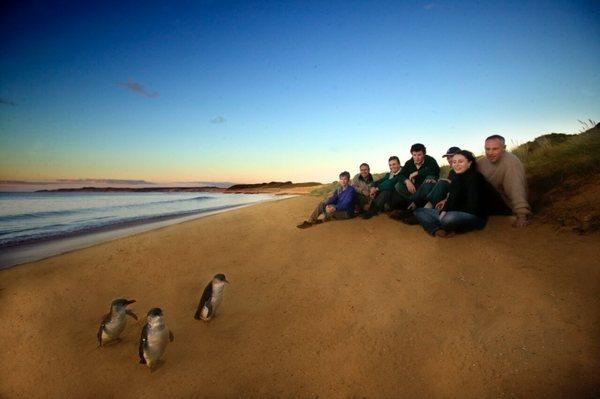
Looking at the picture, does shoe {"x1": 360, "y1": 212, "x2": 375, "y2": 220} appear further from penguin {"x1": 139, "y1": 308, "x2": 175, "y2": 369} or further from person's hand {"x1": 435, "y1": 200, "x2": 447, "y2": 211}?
penguin {"x1": 139, "y1": 308, "x2": 175, "y2": 369}

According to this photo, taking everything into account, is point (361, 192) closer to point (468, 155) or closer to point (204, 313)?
point (468, 155)

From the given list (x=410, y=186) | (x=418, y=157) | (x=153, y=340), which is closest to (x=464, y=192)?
(x=410, y=186)

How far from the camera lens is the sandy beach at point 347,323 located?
2.82 metres

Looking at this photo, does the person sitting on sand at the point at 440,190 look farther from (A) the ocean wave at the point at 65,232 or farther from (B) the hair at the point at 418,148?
(A) the ocean wave at the point at 65,232

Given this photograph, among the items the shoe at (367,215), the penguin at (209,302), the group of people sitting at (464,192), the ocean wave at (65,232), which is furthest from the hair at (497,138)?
the ocean wave at (65,232)

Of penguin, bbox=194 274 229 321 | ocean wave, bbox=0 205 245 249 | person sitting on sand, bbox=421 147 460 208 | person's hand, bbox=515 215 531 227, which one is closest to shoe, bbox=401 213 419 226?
person sitting on sand, bbox=421 147 460 208

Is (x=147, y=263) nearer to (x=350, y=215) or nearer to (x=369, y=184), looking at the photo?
(x=350, y=215)

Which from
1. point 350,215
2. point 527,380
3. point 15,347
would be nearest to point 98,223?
point 15,347

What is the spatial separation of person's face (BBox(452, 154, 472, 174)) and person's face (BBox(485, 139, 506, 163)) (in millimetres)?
552

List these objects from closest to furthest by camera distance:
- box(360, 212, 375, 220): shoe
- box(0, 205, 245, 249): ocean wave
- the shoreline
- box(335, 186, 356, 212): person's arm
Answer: box(360, 212, 375, 220): shoe → the shoreline → box(335, 186, 356, 212): person's arm → box(0, 205, 245, 249): ocean wave

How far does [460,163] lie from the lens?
5062 mm

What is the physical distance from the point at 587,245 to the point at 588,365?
6.49 ft

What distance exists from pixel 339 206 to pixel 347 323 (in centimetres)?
411

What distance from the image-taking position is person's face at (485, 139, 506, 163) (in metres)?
5.22
